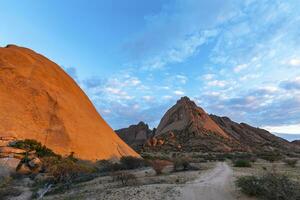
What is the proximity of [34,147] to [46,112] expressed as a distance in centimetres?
711

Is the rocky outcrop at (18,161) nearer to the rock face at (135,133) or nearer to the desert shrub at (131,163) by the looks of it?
the desert shrub at (131,163)

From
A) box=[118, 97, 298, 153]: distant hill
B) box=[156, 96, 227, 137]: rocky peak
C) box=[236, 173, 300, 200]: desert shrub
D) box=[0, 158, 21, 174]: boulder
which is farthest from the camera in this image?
box=[156, 96, 227, 137]: rocky peak

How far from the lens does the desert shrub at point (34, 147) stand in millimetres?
34594

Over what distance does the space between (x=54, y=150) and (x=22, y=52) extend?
18.4 meters

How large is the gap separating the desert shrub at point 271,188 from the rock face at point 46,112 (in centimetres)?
2610

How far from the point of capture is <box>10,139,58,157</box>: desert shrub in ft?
113

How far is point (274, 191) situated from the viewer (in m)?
13.7

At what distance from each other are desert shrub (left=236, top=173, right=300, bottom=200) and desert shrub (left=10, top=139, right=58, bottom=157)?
24.1 m

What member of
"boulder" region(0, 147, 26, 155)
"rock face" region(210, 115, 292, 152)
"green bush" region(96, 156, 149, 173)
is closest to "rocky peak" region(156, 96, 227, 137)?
"rock face" region(210, 115, 292, 152)

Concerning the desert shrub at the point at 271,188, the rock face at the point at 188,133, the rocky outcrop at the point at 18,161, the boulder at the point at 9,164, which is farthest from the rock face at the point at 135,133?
the desert shrub at the point at 271,188

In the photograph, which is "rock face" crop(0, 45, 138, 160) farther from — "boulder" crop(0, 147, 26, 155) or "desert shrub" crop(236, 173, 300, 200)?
"desert shrub" crop(236, 173, 300, 200)

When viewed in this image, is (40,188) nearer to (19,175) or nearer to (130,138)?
(19,175)

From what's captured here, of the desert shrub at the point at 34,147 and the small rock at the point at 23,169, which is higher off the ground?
the desert shrub at the point at 34,147

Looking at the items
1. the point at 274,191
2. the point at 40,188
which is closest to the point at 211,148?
the point at 40,188
